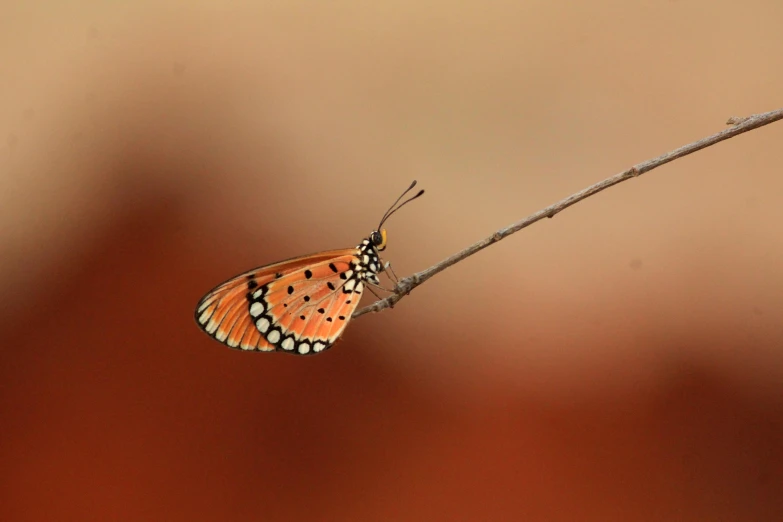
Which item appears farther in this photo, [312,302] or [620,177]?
[312,302]

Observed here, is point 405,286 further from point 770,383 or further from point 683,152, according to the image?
point 770,383

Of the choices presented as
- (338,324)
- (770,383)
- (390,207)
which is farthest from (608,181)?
(770,383)

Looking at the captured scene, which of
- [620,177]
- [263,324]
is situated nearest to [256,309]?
[263,324]

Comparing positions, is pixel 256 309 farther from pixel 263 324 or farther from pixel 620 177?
pixel 620 177

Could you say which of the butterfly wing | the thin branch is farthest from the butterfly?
the thin branch

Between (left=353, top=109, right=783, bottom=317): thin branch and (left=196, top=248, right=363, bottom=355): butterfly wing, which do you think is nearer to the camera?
(left=353, top=109, right=783, bottom=317): thin branch

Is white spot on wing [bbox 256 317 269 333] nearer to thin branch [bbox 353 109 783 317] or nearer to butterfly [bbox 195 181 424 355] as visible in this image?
butterfly [bbox 195 181 424 355]

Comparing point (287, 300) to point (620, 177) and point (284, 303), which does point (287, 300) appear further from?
point (620, 177)
